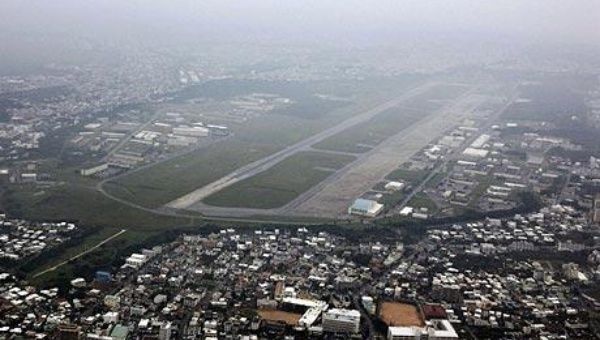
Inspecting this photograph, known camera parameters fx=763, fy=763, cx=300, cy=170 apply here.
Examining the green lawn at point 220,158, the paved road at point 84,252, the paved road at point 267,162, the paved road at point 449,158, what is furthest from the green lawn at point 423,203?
the paved road at point 84,252

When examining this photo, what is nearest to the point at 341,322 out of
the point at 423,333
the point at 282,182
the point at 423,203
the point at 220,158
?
the point at 423,333

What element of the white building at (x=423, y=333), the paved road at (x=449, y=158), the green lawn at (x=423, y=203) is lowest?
the paved road at (x=449, y=158)

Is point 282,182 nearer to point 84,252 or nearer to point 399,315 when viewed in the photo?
point 84,252

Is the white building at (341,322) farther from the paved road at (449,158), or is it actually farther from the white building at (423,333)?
the paved road at (449,158)

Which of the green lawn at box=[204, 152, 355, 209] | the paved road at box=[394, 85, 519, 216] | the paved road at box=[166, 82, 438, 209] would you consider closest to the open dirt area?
the green lawn at box=[204, 152, 355, 209]

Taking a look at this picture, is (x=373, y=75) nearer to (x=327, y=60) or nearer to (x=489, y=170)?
(x=327, y=60)

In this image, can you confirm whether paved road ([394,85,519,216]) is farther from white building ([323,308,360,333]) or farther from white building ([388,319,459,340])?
white building ([388,319,459,340])
